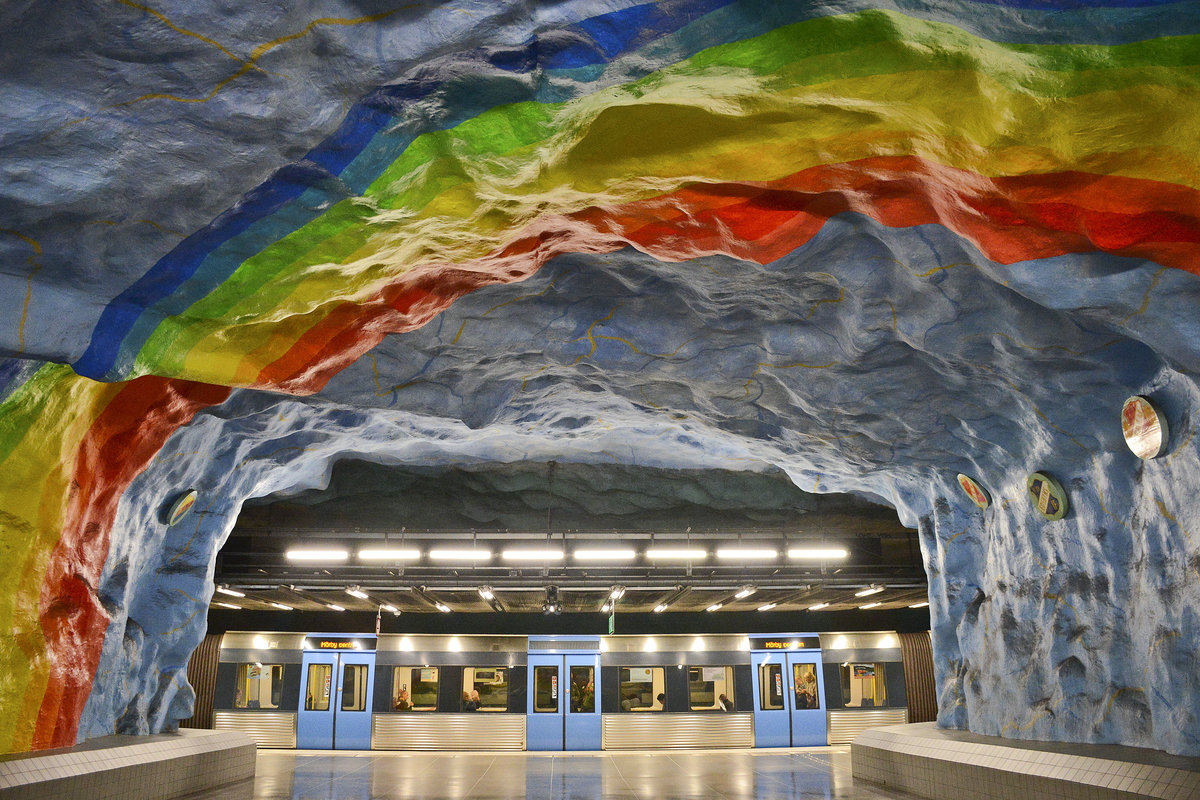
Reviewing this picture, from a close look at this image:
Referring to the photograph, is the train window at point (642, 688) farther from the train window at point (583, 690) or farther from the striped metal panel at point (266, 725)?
the striped metal panel at point (266, 725)

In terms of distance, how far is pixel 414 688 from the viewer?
1595 centimetres

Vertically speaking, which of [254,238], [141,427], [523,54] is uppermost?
[523,54]

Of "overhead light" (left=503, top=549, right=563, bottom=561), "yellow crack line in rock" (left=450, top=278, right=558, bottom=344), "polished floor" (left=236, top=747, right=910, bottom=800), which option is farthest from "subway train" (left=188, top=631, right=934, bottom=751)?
"yellow crack line in rock" (left=450, top=278, right=558, bottom=344)

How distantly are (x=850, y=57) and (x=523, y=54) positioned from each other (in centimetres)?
142

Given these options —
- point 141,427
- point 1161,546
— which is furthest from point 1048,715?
point 141,427

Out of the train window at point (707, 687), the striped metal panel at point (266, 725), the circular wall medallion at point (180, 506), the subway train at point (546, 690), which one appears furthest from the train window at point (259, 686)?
the circular wall medallion at point (180, 506)

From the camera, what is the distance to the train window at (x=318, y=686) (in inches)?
615

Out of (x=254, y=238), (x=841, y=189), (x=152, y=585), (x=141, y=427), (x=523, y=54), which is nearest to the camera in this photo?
(x=523, y=54)

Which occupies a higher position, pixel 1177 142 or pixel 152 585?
pixel 1177 142

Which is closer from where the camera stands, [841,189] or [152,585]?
[841,189]

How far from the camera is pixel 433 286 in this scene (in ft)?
19.7

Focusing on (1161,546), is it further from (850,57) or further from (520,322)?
(520,322)

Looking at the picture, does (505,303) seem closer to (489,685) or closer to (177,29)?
(177,29)

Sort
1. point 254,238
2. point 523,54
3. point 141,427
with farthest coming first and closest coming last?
point 141,427 < point 254,238 < point 523,54
